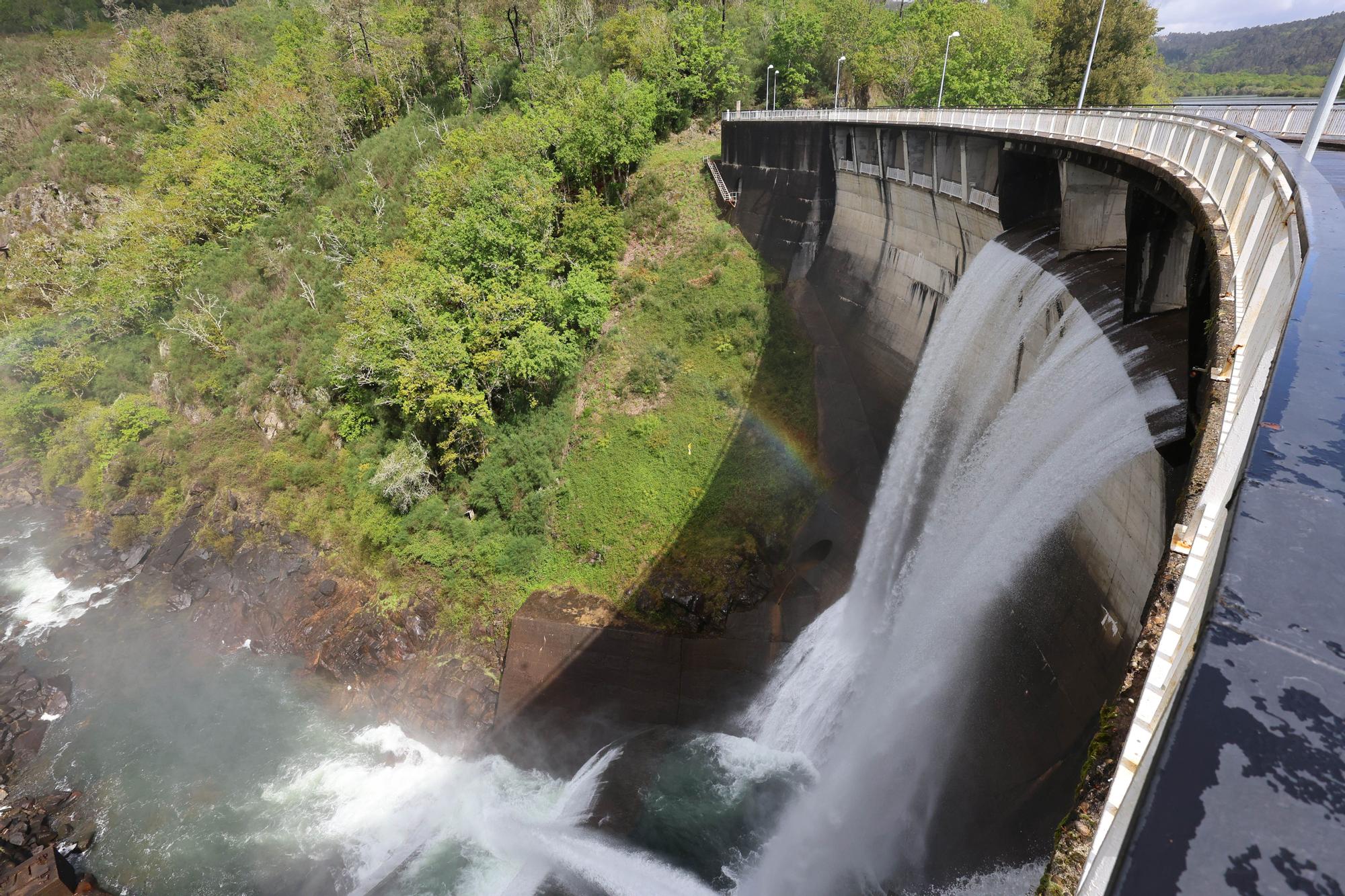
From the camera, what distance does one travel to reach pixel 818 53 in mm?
53094

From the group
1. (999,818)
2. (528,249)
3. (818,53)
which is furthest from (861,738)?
(818,53)

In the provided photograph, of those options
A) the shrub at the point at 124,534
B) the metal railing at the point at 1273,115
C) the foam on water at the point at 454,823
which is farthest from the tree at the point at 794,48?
the shrub at the point at 124,534

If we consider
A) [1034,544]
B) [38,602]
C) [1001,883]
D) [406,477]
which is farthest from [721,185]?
[38,602]

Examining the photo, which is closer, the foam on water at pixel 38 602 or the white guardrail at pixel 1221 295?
the white guardrail at pixel 1221 295

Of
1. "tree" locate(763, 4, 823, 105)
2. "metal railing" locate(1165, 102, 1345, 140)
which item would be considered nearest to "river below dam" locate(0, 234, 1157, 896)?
"metal railing" locate(1165, 102, 1345, 140)

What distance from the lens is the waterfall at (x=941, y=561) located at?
1226 centimetres

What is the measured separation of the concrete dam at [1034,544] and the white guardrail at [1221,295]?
1.6 inches

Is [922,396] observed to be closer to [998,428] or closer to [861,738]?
[998,428]

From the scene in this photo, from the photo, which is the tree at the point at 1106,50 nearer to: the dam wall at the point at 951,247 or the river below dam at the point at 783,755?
the dam wall at the point at 951,247

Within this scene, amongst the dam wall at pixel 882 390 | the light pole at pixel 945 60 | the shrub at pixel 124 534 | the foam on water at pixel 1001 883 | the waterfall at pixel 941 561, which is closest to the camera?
the foam on water at pixel 1001 883

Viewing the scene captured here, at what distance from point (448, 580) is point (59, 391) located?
31739 mm

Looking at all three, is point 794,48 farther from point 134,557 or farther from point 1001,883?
point 134,557

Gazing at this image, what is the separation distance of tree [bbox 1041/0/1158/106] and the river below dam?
1332 inches

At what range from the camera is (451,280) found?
2434 centimetres
